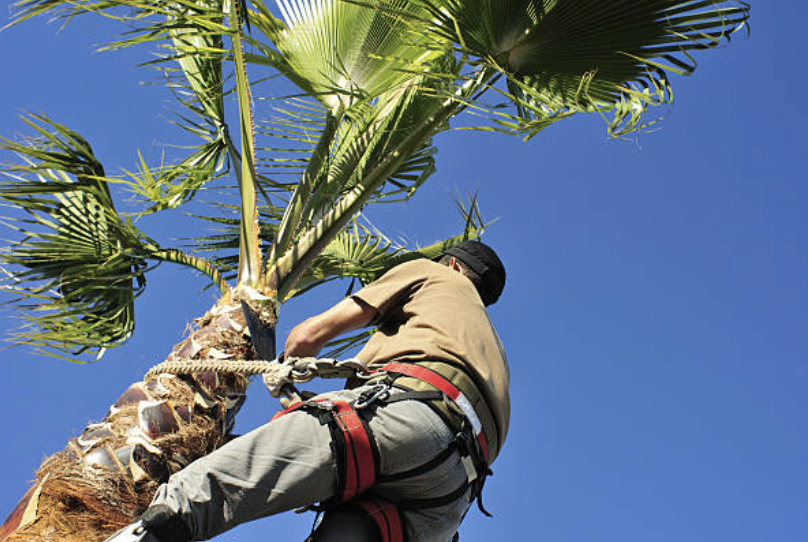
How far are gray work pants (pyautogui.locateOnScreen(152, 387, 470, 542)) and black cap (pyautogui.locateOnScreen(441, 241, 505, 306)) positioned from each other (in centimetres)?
97

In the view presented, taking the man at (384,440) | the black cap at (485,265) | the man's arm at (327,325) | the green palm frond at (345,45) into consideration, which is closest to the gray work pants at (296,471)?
the man at (384,440)

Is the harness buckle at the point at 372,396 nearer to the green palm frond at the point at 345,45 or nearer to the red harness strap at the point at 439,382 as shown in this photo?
the red harness strap at the point at 439,382

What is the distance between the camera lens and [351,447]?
214 cm

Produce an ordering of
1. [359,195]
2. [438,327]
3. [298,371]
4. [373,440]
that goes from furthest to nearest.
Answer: [359,195] < [438,327] < [298,371] < [373,440]

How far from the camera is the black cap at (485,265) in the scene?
3170 millimetres

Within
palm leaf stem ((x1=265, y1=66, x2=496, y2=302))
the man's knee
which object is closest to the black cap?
palm leaf stem ((x1=265, y1=66, x2=496, y2=302))

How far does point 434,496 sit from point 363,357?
1.98 ft

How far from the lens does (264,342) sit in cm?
336

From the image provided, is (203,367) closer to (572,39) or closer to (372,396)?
(372,396)

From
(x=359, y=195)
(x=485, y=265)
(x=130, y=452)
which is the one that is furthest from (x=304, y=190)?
(x=130, y=452)

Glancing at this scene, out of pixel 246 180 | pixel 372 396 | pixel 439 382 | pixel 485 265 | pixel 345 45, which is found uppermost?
pixel 345 45

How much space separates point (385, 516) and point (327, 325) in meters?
0.73

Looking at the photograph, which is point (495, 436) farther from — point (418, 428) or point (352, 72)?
point (352, 72)

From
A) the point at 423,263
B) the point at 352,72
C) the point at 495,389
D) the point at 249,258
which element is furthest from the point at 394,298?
the point at 352,72
